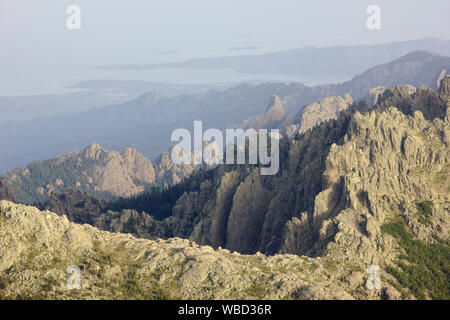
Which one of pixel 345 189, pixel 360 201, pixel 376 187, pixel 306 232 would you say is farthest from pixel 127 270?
pixel 376 187

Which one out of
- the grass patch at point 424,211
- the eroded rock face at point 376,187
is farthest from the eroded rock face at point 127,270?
the grass patch at point 424,211

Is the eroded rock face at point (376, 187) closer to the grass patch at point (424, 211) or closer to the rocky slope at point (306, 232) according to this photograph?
the rocky slope at point (306, 232)

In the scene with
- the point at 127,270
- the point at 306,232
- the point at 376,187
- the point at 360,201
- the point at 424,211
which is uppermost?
the point at 376,187

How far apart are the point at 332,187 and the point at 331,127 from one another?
43.6 meters

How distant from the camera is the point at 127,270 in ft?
215

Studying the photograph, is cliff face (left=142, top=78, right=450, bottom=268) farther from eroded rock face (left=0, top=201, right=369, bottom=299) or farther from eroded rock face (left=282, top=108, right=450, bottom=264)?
eroded rock face (left=0, top=201, right=369, bottom=299)

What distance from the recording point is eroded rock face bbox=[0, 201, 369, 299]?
60.2 m

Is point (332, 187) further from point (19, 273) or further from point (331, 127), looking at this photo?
point (19, 273)

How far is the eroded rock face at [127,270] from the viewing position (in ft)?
197

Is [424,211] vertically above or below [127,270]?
below

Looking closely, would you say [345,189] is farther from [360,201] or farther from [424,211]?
[424,211]

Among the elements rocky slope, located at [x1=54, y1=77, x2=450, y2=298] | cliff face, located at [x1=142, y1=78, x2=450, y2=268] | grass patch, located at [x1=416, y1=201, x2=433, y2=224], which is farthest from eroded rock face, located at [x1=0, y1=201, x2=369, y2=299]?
grass patch, located at [x1=416, y1=201, x2=433, y2=224]
